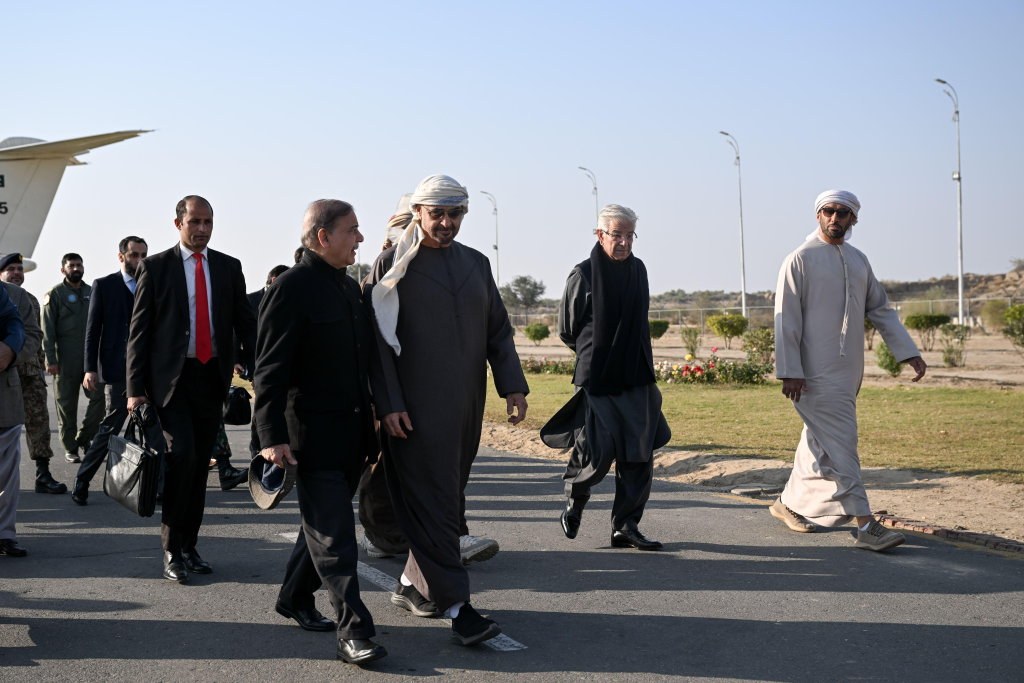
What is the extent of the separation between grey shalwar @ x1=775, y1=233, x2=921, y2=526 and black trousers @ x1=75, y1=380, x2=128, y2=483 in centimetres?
522

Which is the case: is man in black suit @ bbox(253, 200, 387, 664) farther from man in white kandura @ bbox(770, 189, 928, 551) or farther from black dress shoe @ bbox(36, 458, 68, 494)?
black dress shoe @ bbox(36, 458, 68, 494)

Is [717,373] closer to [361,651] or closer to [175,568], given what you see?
[175,568]

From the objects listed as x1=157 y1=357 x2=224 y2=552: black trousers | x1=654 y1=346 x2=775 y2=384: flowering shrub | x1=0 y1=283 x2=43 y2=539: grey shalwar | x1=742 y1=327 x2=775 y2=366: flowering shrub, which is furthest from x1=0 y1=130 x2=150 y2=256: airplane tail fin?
x1=157 y1=357 x2=224 y2=552: black trousers

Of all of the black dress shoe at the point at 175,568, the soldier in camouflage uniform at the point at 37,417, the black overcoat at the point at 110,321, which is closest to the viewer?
the black dress shoe at the point at 175,568

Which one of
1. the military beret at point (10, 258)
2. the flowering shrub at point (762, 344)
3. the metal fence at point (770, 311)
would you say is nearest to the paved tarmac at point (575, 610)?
the military beret at point (10, 258)

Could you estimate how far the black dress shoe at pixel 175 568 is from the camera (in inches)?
206

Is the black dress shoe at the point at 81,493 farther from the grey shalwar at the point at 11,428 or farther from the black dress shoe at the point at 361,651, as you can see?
the black dress shoe at the point at 361,651

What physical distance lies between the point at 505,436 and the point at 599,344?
6.29m

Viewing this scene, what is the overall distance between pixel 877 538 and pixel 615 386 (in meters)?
1.85

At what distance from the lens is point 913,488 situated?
781cm

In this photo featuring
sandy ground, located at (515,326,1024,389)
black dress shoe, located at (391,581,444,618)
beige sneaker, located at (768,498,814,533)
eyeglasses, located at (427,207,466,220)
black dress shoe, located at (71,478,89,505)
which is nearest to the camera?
eyeglasses, located at (427,207,466,220)

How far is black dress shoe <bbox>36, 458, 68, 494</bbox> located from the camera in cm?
813

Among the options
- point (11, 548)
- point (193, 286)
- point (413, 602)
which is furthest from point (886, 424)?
point (11, 548)

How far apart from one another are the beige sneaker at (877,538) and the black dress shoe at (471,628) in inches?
109
